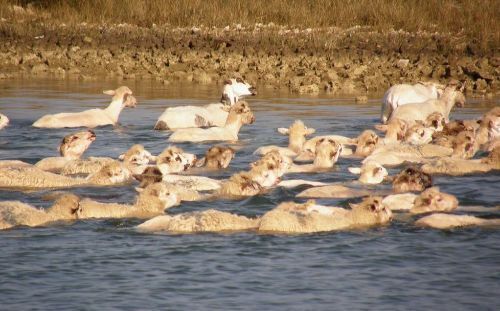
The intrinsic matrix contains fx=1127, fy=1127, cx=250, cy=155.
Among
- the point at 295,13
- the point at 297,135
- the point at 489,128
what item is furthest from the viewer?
the point at 295,13

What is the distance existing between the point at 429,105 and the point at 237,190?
6.63 metres

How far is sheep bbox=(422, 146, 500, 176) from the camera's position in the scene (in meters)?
14.3

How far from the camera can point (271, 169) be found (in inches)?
514

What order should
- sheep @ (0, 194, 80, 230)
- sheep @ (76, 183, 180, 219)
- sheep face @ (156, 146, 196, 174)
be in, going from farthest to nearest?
sheep face @ (156, 146, 196, 174)
sheep @ (76, 183, 180, 219)
sheep @ (0, 194, 80, 230)

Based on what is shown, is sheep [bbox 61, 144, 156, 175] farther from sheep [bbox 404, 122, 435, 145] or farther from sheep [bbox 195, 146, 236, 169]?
sheep [bbox 404, 122, 435, 145]

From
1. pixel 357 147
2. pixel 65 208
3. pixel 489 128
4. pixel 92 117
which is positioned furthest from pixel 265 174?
pixel 92 117

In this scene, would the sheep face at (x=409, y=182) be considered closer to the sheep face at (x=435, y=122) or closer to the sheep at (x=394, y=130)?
the sheep at (x=394, y=130)

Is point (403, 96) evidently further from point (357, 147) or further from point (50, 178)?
point (50, 178)

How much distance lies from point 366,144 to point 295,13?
19.1m

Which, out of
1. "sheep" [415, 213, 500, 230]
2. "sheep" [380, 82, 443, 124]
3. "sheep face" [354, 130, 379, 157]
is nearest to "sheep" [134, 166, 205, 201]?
"sheep" [415, 213, 500, 230]

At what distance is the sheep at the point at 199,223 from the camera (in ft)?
36.2

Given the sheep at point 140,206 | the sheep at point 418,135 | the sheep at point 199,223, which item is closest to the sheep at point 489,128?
the sheep at point 418,135

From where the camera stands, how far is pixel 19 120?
64.8 ft

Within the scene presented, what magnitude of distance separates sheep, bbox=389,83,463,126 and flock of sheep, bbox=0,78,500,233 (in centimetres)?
2
